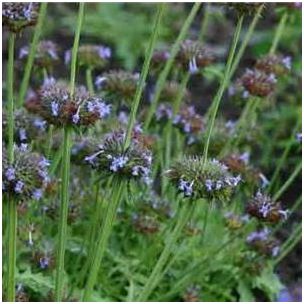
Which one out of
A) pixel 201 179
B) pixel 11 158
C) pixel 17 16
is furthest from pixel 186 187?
pixel 17 16

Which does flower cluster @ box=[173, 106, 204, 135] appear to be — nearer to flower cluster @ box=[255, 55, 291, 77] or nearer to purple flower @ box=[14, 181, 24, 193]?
flower cluster @ box=[255, 55, 291, 77]

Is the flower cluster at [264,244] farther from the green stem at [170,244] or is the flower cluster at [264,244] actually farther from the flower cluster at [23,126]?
the flower cluster at [23,126]

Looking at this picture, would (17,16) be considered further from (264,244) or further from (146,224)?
(264,244)

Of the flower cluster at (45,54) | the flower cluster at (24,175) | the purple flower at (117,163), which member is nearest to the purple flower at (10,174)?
the flower cluster at (24,175)

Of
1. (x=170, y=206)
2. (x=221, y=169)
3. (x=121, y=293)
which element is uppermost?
(x=221, y=169)

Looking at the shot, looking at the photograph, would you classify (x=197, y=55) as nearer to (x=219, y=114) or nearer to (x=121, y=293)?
(x=121, y=293)

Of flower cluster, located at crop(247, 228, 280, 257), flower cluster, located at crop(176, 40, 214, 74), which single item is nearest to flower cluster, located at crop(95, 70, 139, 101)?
flower cluster, located at crop(176, 40, 214, 74)

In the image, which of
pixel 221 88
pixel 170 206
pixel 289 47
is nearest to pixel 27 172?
pixel 221 88
